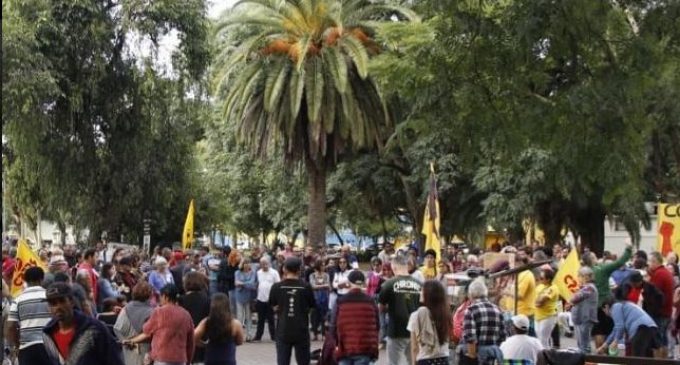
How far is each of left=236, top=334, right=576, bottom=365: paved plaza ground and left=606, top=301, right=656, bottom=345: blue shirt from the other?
467 centimetres

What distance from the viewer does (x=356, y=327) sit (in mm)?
10820

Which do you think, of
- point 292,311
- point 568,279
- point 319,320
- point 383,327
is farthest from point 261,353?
point 292,311

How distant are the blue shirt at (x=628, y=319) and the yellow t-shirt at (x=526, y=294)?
171 centimetres

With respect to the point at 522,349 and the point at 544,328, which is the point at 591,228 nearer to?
the point at 544,328

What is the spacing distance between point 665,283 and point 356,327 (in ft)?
19.8

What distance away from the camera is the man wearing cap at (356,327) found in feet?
35.5

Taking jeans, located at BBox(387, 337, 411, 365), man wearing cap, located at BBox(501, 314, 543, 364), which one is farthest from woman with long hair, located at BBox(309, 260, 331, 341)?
man wearing cap, located at BBox(501, 314, 543, 364)

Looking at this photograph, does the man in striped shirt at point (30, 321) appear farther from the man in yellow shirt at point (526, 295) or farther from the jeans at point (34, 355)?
the man in yellow shirt at point (526, 295)

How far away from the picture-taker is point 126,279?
14609 mm

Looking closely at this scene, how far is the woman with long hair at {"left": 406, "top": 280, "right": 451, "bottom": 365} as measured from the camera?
976cm

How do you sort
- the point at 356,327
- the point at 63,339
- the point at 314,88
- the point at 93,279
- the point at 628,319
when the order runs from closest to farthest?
1. the point at 63,339
2. the point at 356,327
3. the point at 628,319
4. the point at 93,279
5. the point at 314,88

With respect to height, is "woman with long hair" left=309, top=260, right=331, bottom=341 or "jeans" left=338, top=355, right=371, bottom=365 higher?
"woman with long hair" left=309, top=260, right=331, bottom=341

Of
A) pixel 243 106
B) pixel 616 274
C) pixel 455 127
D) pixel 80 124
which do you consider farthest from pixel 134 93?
pixel 455 127

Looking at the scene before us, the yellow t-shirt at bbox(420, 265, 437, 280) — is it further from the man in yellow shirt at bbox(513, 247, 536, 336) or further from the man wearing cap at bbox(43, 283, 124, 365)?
the man wearing cap at bbox(43, 283, 124, 365)
